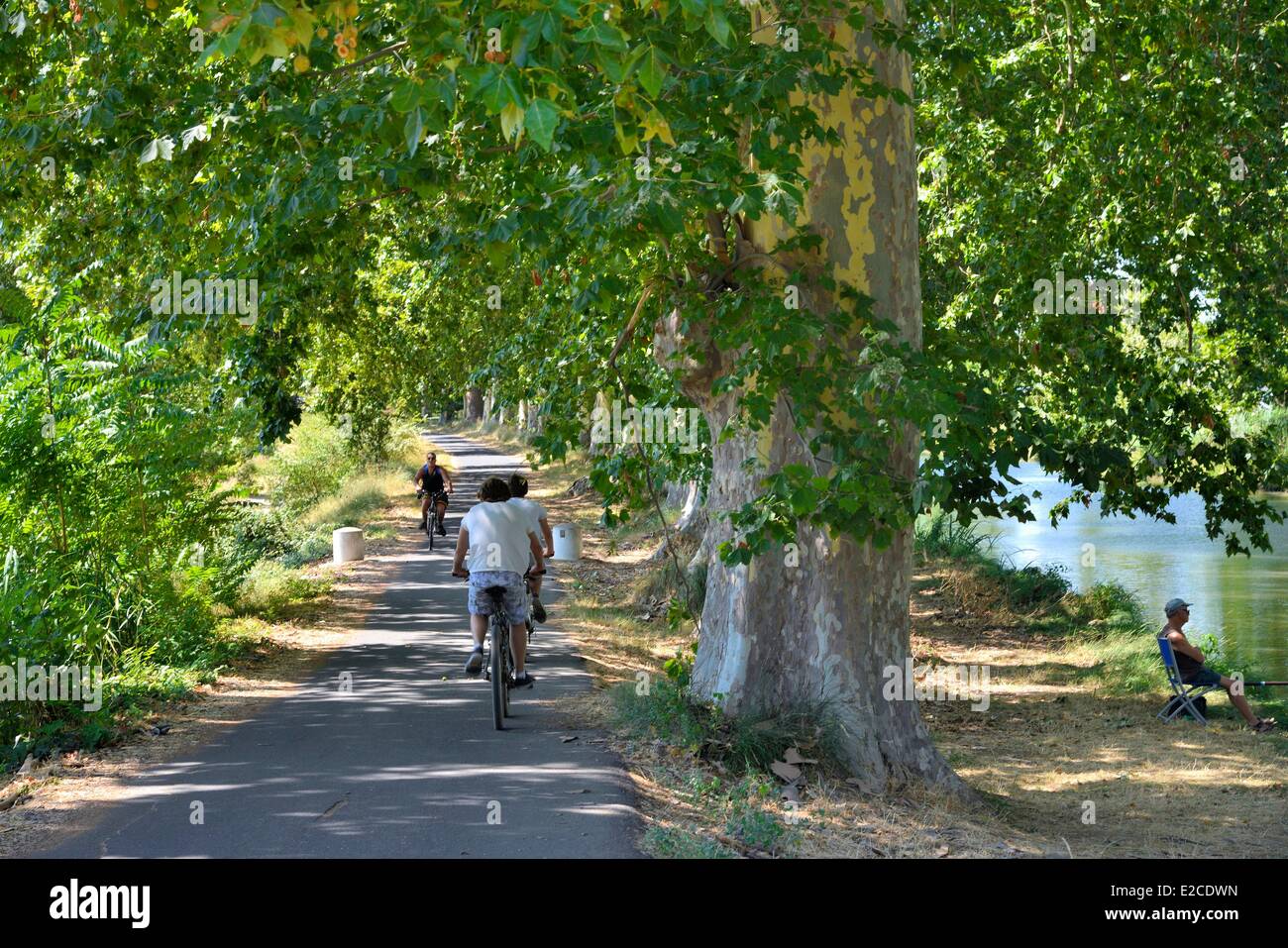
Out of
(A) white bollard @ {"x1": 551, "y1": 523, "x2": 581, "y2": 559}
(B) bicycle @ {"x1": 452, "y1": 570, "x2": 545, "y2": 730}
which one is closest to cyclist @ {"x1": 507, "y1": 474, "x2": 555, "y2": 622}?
(B) bicycle @ {"x1": 452, "y1": 570, "x2": 545, "y2": 730}

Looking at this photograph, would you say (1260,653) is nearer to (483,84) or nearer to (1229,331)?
(1229,331)

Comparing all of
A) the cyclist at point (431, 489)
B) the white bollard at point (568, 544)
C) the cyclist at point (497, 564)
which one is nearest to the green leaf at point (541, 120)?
the cyclist at point (497, 564)

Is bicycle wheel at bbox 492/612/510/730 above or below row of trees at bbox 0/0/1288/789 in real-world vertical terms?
below

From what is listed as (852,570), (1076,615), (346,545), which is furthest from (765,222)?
(346,545)

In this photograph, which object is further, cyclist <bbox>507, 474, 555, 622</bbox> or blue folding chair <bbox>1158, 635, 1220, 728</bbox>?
blue folding chair <bbox>1158, 635, 1220, 728</bbox>

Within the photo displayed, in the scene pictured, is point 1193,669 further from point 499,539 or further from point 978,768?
point 499,539

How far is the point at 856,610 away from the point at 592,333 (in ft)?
10.6

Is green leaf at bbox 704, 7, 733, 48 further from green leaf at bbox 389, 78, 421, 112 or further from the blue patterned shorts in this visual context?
the blue patterned shorts

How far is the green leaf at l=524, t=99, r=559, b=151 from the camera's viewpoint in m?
4.48

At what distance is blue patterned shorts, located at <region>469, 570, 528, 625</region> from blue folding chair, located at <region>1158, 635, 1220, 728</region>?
7.43 m

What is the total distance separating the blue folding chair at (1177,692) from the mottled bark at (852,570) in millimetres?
5127

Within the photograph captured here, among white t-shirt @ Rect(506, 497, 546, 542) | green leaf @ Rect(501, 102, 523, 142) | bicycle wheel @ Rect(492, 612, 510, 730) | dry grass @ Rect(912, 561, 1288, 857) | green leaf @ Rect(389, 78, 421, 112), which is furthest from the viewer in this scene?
white t-shirt @ Rect(506, 497, 546, 542)

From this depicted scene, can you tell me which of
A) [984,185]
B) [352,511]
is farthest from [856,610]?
[352,511]

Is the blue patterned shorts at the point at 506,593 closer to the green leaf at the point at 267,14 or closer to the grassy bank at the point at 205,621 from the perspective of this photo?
the grassy bank at the point at 205,621
